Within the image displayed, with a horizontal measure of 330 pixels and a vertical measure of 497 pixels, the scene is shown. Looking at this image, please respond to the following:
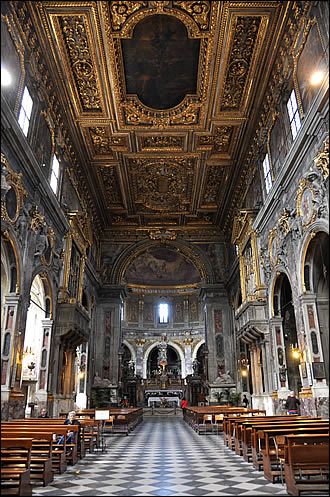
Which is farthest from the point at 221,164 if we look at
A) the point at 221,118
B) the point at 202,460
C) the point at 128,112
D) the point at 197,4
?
the point at 202,460

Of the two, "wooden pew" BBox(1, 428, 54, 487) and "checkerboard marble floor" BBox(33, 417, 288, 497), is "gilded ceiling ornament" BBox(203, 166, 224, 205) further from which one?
"wooden pew" BBox(1, 428, 54, 487)

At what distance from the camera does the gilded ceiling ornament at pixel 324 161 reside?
1105 cm

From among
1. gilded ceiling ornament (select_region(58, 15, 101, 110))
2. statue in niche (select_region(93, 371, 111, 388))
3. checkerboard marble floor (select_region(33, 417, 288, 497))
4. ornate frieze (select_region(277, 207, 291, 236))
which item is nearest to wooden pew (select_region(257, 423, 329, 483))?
checkerboard marble floor (select_region(33, 417, 288, 497))

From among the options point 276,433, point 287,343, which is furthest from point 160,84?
point 276,433

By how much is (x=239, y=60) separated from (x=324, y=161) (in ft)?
23.6

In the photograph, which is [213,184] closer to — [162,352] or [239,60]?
[239,60]

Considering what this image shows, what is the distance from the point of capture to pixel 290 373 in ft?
57.6

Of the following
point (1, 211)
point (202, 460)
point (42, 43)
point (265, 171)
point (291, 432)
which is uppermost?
point (42, 43)

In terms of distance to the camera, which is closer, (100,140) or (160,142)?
(100,140)

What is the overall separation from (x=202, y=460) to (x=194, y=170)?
16.9 meters

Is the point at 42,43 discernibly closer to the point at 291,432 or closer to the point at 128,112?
the point at 128,112

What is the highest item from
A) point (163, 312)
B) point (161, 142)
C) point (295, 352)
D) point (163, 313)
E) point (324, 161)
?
point (161, 142)

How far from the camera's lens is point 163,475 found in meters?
8.52

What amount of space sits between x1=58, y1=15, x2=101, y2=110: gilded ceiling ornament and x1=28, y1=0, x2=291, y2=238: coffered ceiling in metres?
0.04
